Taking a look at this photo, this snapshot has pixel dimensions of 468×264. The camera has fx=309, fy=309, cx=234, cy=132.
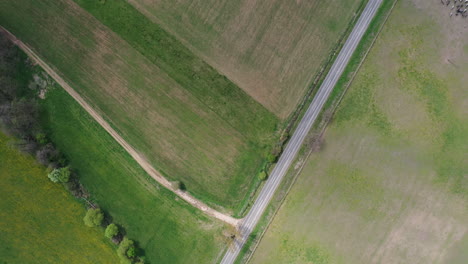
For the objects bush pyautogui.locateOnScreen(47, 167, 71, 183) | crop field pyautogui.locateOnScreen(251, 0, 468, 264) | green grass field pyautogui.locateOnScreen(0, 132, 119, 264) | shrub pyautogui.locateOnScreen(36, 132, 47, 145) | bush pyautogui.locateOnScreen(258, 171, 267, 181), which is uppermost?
crop field pyautogui.locateOnScreen(251, 0, 468, 264)

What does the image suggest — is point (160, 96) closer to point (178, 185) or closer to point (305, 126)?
point (178, 185)

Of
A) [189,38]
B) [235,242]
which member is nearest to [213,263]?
[235,242]

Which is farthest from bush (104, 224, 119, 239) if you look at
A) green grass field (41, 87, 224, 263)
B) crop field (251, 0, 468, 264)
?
crop field (251, 0, 468, 264)

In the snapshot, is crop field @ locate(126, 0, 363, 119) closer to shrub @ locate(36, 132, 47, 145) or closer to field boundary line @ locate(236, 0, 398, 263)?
field boundary line @ locate(236, 0, 398, 263)

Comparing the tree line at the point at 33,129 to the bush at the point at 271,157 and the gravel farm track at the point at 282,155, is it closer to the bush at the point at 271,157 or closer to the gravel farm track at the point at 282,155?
the gravel farm track at the point at 282,155

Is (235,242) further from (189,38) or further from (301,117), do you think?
(189,38)

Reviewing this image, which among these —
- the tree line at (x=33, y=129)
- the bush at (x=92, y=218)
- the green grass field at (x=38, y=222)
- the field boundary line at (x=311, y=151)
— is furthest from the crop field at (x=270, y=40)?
the green grass field at (x=38, y=222)
